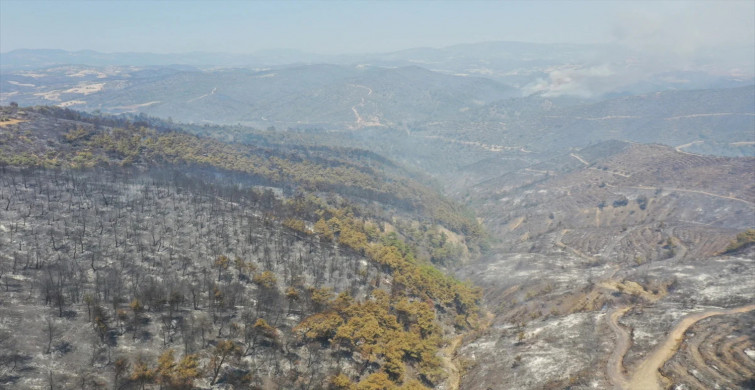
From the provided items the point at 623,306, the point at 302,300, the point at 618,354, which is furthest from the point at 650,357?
the point at 302,300

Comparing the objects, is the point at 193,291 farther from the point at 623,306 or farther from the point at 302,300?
the point at 623,306

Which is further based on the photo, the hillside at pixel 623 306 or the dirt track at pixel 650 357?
A: the hillside at pixel 623 306

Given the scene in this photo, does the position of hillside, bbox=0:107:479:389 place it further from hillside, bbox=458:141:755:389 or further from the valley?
hillside, bbox=458:141:755:389

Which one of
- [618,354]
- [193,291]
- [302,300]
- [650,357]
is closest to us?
[650,357]

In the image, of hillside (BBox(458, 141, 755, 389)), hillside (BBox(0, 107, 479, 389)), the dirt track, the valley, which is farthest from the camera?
hillside (BBox(458, 141, 755, 389))

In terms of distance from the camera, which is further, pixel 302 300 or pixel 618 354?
pixel 302 300

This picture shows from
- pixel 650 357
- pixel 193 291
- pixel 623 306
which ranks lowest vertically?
pixel 623 306

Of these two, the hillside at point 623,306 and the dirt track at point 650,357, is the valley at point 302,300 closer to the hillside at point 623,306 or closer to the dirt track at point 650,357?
the dirt track at point 650,357

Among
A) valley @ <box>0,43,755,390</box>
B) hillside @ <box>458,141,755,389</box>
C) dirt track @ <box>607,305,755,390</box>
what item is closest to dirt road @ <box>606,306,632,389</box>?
dirt track @ <box>607,305,755,390</box>

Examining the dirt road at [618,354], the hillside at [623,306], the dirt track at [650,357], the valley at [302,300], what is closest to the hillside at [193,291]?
the valley at [302,300]

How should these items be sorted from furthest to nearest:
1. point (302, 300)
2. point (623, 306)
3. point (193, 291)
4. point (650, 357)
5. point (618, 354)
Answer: point (623, 306) → point (302, 300) → point (193, 291) → point (618, 354) → point (650, 357)

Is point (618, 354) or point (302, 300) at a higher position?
point (302, 300)

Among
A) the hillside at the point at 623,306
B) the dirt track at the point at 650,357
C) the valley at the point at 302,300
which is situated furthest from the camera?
the hillside at the point at 623,306
